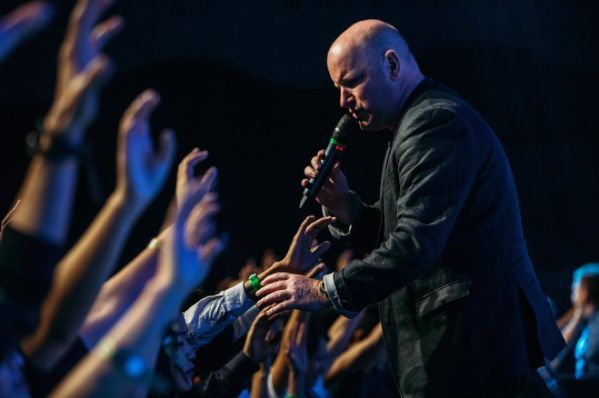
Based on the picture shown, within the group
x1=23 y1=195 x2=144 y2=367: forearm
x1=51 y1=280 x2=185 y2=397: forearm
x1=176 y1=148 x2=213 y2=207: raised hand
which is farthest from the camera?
x1=176 y1=148 x2=213 y2=207: raised hand

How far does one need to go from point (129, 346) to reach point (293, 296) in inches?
36.9

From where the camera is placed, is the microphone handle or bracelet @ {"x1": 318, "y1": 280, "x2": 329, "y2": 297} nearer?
bracelet @ {"x1": 318, "y1": 280, "x2": 329, "y2": 297}

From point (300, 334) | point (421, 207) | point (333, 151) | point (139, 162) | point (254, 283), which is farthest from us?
point (300, 334)

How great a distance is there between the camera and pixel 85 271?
45.4 inches

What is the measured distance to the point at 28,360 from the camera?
130 cm

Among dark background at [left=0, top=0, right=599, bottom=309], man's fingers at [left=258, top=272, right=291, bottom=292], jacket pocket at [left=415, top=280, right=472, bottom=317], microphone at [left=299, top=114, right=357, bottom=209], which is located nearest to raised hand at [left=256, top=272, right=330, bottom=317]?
man's fingers at [left=258, top=272, right=291, bottom=292]

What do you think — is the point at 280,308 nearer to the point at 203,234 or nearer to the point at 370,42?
the point at 370,42

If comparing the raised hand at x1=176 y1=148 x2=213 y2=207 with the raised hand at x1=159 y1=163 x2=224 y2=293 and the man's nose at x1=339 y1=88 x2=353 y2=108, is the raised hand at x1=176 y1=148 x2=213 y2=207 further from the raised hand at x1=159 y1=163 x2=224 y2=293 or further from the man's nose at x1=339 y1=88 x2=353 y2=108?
the man's nose at x1=339 y1=88 x2=353 y2=108

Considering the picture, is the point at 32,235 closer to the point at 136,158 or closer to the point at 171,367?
the point at 136,158

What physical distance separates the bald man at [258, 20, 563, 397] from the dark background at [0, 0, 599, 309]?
350 centimetres

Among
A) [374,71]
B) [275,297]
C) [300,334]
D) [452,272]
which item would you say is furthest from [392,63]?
[300,334]

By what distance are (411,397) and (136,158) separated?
109 centimetres

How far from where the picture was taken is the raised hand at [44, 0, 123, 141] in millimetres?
1082

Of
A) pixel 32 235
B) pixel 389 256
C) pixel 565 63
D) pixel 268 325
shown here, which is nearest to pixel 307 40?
pixel 565 63
